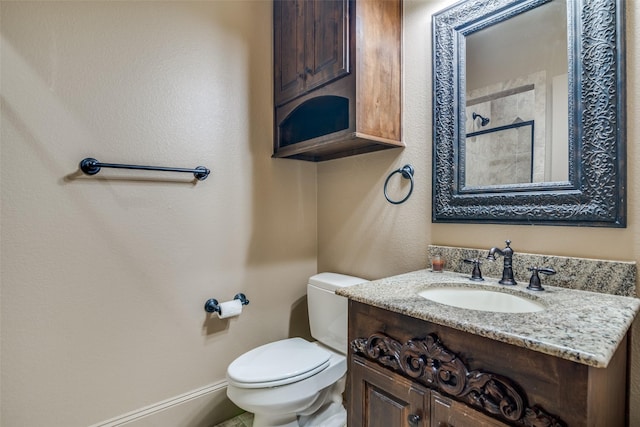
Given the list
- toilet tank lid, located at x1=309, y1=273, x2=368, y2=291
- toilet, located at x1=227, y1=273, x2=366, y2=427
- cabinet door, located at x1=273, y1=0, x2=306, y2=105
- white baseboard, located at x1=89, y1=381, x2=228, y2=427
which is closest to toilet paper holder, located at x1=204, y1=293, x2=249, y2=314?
toilet, located at x1=227, y1=273, x2=366, y2=427

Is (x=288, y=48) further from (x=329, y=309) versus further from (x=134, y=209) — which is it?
(x=329, y=309)

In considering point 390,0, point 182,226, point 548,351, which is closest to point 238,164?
point 182,226

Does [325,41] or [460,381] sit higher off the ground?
[325,41]

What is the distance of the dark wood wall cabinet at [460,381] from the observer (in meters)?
0.59

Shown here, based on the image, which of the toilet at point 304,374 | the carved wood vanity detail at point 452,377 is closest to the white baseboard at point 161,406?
the toilet at point 304,374

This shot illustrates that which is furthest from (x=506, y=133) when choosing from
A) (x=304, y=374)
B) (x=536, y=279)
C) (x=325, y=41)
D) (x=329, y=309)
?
(x=304, y=374)

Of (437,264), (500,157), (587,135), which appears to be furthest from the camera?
(437,264)

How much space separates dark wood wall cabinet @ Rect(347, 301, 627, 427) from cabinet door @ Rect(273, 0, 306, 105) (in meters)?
1.22

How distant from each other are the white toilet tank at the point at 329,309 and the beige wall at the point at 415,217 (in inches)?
6.8

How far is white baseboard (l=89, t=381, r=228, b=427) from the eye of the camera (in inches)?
54.2

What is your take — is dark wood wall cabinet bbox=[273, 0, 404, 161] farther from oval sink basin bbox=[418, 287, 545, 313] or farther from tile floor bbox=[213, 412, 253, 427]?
tile floor bbox=[213, 412, 253, 427]

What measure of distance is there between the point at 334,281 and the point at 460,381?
3.11 ft

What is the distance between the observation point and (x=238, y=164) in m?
1.72

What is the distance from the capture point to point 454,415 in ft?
2.41
